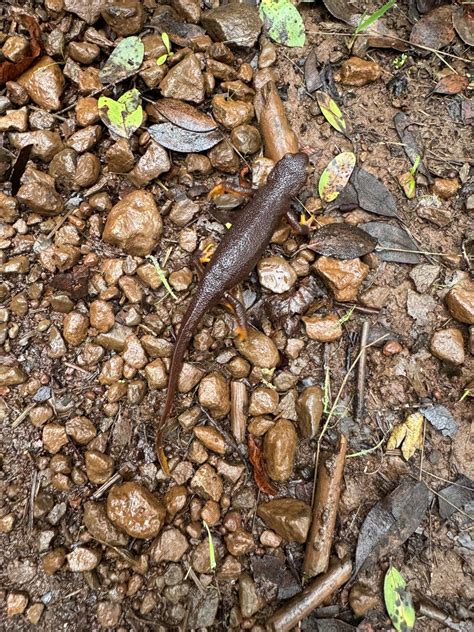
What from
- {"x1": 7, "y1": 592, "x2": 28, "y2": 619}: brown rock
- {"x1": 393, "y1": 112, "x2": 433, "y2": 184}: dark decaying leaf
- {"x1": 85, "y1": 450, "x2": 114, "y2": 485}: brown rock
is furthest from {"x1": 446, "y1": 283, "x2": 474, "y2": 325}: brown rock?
{"x1": 7, "y1": 592, "x2": 28, "y2": 619}: brown rock

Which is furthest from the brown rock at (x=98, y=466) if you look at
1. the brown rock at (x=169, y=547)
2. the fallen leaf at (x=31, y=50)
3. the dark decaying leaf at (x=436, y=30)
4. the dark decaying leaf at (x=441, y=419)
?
the dark decaying leaf at (x=436, y=30)

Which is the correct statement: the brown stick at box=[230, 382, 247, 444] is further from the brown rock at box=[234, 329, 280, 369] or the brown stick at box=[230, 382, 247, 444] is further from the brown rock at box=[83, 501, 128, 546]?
the brown rock at box=[83, 501, 128, 546]

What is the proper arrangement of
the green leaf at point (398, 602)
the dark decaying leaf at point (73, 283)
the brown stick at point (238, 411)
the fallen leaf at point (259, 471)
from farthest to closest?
the dark decaying leaf at point (73, 283), the brown stick at point (238, 411), the fallen leaf at point (259, 471), the green leaf at point (398, 602)

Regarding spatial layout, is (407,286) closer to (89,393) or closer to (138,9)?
(89,393)

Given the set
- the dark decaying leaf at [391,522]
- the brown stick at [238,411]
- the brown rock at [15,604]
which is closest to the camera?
the brown rock at [15,604]

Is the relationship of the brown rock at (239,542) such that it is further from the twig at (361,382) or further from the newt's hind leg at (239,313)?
the newt's hind leg at (239,313)
